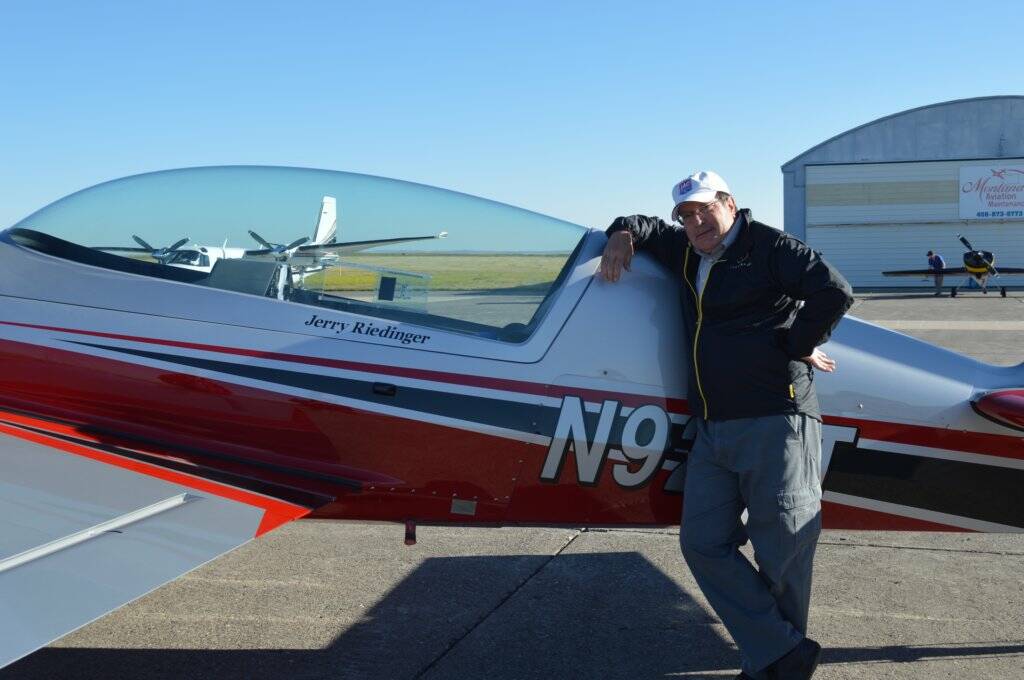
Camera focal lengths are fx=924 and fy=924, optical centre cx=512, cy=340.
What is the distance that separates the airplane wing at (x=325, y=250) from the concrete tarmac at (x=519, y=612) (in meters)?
1.71

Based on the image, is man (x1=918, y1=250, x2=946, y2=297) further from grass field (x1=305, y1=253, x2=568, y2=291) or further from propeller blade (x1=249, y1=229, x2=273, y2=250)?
propeller blade (x1=249, y1=229, x2=273, y2=250)

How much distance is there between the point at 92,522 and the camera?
3.26 m

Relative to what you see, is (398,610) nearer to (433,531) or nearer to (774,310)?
(433,531)

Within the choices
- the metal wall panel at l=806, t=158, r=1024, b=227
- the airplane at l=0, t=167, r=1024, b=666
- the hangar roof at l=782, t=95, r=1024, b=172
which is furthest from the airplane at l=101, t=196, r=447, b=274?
the hangar roof at l=782, t=95, r=1024, b=172

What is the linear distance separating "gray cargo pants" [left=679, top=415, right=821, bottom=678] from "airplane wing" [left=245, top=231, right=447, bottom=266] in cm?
162

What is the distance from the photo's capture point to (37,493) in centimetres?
341

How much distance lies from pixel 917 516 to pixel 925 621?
0.82m

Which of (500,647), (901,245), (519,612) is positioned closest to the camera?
(500,647)

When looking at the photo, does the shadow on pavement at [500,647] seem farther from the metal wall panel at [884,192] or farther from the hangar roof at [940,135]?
the hangar roof at [940,135]

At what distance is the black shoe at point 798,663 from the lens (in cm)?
344

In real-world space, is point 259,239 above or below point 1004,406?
above

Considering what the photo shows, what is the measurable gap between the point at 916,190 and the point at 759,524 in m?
43.9

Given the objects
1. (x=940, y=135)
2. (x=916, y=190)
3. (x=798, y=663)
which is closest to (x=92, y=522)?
(x=798, y=663)

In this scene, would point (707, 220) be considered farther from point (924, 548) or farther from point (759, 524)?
point (924, 548)
